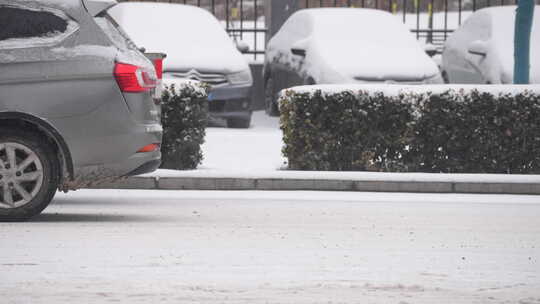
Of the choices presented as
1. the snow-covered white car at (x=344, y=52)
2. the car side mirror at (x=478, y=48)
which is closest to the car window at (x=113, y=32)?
the snow-covered white car at (x=344, y=52)

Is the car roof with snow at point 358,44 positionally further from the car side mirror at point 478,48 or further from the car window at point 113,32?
the car window at point 113,32

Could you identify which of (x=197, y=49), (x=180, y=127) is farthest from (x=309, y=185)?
(x=197, y=49)

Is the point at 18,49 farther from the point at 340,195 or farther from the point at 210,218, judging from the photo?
the point at 340,195

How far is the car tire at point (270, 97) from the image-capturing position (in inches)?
769

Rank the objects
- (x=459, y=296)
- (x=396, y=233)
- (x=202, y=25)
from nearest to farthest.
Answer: (x=459, y=296) → (x=396, y=233) → (x=202, y=25)

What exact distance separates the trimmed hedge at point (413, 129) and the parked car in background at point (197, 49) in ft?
12.5

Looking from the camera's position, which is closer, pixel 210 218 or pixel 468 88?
pixel 210 218

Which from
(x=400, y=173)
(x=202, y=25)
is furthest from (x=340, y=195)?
(x=202, y=25)

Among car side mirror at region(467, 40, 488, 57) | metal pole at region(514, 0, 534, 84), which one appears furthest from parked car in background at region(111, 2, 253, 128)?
metal pole at region(514, 0, 534, 84)

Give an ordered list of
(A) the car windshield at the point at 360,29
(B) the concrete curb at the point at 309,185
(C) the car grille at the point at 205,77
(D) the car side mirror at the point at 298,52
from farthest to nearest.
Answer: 1. (A) the car windshield at the point at 360,29
2. (D) the car side mirror at the point at 298,52
3. (C) the car grille at the point at 205,77
4. (B) the concrete curb at the point at 309,185

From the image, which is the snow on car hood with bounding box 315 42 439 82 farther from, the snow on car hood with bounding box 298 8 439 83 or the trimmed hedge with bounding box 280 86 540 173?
the trimmed hedge with bounding box 280 86 540 173

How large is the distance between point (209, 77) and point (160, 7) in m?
2.05

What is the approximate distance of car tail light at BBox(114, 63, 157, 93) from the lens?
9.39 m

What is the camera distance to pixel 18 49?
9.25m
